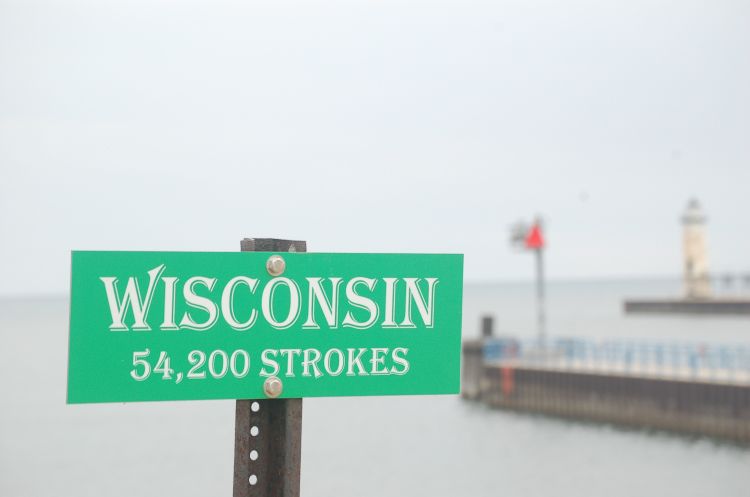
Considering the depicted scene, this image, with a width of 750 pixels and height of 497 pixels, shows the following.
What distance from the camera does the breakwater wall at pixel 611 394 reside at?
2248 cm

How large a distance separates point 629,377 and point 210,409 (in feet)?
73.2

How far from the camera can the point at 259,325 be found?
2.53 m

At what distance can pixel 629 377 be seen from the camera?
2483 centimetres

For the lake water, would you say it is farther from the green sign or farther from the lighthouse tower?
the lighthouse tower

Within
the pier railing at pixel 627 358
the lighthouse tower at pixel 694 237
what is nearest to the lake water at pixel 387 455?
the pier railing at pixel 627 358

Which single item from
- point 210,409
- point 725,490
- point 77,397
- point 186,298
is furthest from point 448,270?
point 210,409

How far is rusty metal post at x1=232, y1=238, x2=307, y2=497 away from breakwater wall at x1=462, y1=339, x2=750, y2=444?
21692 mm

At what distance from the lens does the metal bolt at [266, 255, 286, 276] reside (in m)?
2.54

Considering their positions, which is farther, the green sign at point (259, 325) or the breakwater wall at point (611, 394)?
the breakwater wall at point (611, 394)

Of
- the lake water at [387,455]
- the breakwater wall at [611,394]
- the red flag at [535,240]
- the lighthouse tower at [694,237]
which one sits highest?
the lighthouse tower at [694,237]

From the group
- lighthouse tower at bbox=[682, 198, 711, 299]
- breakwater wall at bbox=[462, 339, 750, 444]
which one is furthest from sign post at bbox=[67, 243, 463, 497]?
lighthouse tower at bbox=[682, 198, 711, 299]

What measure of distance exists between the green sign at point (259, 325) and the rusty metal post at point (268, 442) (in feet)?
0.20

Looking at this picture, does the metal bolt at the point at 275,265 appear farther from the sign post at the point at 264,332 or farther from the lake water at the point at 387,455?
the lake water at the point at 387,455

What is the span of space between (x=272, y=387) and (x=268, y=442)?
0.20m
